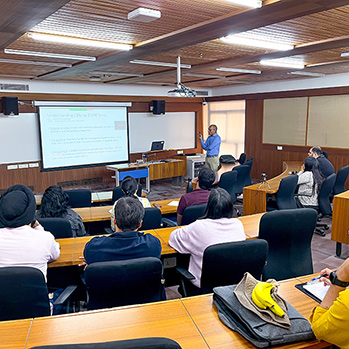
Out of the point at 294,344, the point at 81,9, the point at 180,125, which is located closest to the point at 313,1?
the point at 81,9

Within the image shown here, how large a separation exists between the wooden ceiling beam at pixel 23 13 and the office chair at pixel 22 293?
2179mm

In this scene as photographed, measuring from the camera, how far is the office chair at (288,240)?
2781mm

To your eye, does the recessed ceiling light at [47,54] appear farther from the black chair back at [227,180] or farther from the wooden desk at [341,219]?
the wooden desk at [341,219]

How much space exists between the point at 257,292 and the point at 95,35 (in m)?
4.03

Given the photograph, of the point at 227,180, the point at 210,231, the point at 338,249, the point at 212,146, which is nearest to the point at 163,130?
the point at 212,146

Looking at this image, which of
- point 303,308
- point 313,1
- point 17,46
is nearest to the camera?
point 303,308

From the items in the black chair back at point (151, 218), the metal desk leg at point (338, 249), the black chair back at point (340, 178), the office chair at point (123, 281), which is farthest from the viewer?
the black chair back at point (340, 178)

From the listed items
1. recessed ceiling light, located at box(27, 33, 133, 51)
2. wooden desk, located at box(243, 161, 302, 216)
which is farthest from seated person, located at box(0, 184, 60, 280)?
wooden desk, located at box(243, 161, 302, 216)

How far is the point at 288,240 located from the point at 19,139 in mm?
8120

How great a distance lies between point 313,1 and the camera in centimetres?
291

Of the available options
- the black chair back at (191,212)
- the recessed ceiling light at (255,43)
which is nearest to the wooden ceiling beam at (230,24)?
the recessed ceiling light at (255,43)

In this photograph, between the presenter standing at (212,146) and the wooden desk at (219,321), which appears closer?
the wooden desk at (219,321)

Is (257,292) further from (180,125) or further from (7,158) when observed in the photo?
(180,125)

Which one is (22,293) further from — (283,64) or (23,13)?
(283,64)
